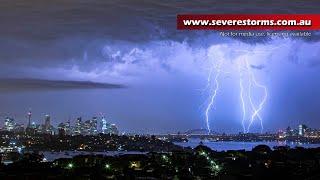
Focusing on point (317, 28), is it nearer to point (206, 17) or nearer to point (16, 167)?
point (206, 17)

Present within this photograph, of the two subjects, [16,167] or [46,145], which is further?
[46,145]

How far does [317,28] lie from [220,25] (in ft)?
7.52

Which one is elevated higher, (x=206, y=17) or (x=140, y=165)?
(x=206, y=17)

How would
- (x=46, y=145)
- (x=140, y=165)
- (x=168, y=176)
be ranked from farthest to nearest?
(x=46, y=145) → (x=140, y=165) → (x=168, y=176)

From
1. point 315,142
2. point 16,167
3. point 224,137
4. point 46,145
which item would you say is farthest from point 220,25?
point 224,137

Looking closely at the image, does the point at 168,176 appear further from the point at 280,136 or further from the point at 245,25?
the point at 280,136

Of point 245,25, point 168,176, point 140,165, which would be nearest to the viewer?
point 245,25

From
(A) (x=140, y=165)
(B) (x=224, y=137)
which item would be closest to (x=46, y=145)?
(A) (x=140, y=165)

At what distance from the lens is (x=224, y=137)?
164750 mm

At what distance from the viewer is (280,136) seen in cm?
13362

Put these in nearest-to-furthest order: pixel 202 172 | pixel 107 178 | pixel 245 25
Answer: pixel 245 25
pixel 107 178
pixel 202 172

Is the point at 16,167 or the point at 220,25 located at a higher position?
the point at 220,25

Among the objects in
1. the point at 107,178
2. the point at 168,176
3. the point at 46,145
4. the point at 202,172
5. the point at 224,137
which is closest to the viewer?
the point at 107,178

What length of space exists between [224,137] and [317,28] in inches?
6072
